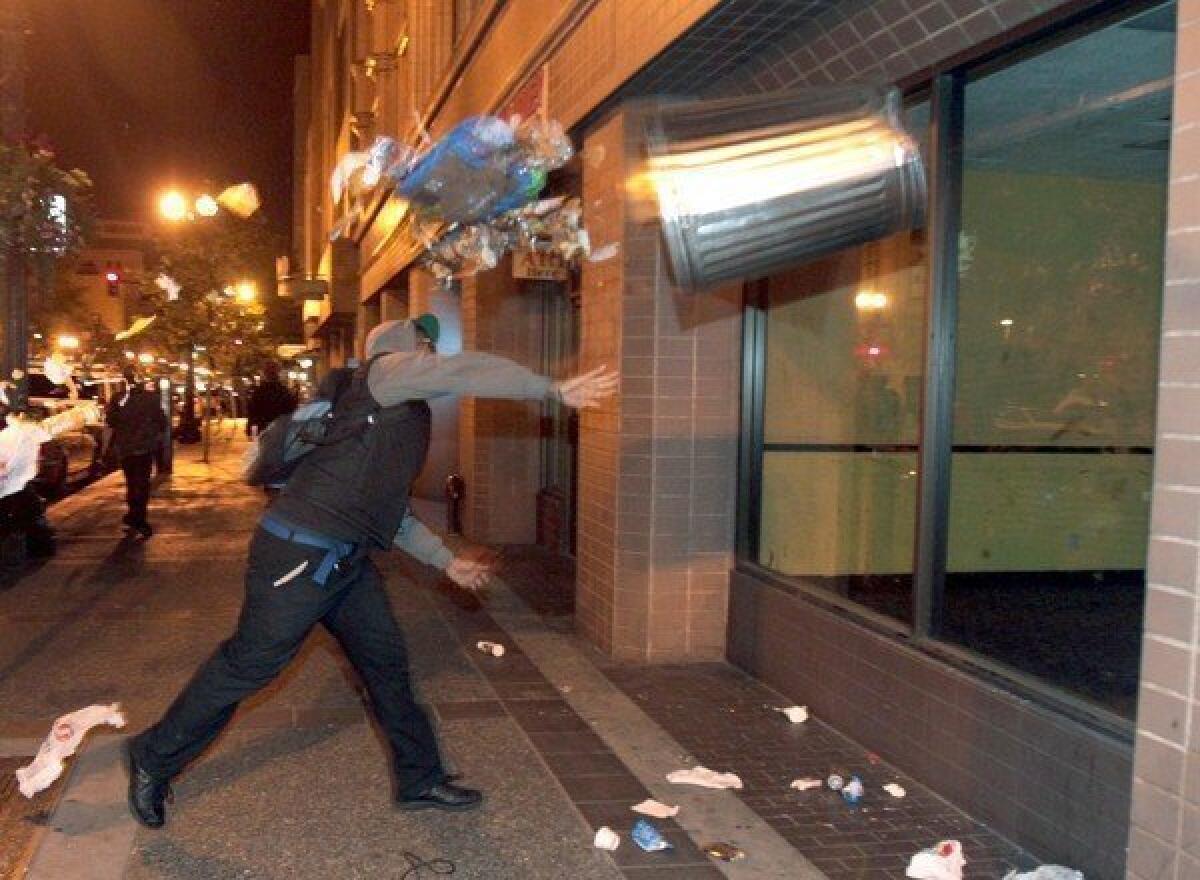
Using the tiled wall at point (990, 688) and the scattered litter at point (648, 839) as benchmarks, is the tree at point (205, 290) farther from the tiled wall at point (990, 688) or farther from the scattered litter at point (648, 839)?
the scattered litter at point (648, 839)

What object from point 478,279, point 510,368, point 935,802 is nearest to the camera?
point 510,368

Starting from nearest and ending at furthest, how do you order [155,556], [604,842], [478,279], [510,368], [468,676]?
[510,368]
[604,842]
[468,676]
[155,556]
[478,279]

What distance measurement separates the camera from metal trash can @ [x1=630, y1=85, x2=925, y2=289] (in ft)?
12.5

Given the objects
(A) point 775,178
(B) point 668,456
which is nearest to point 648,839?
(A) point 775,178

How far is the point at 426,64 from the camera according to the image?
15.2 m

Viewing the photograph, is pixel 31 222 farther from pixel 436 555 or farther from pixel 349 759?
pixel 436 555

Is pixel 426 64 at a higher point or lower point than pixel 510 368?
higher

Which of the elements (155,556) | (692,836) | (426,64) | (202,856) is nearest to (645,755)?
(692,836)

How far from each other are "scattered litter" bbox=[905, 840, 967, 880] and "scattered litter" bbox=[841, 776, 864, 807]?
659 millimetres

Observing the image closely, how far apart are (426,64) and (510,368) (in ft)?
39.8

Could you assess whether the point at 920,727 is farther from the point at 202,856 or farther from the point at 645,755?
the point at 202,856

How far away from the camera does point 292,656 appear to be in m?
4.50

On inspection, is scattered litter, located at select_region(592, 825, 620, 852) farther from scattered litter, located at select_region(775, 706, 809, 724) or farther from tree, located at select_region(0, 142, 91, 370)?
tree, located at select_region(0, 142, 91, 370)

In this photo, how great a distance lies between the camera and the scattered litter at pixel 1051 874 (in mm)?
4086
